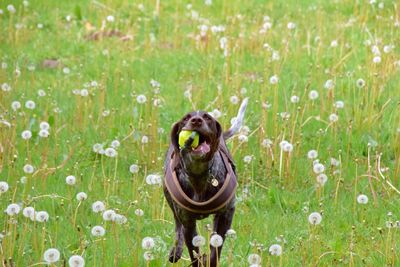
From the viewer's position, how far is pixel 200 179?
16.8 feet

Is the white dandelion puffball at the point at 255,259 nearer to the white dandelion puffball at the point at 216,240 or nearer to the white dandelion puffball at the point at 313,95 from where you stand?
the white dandelion puffball at the point at 216,240

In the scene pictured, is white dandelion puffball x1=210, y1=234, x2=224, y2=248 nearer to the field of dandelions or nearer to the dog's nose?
the field of dandelions

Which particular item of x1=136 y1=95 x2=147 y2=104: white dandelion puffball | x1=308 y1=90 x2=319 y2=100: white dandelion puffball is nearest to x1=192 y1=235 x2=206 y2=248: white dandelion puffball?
x1=136 y1=95 x2=147 y2=104: white dandelion puffball

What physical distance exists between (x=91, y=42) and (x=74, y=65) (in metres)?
1.00

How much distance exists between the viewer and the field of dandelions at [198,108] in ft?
21.0

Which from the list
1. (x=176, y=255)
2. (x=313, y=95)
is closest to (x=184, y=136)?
(x=176, y=255)

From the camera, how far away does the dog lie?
16.0ft

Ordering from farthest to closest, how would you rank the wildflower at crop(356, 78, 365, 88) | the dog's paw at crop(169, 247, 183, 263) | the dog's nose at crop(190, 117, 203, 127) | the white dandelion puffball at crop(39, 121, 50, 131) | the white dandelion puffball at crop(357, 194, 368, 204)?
the wildflower at crop(356, 78, 365, 88), the white dandelion puffball at crop(39, 121, 50, 131), the white dandelion puffball at crop(357, 194, 368, 204), the dog's paw at crop(169, 247, 183, 263), the dog's nose at crop(190, 117, 203, 127)

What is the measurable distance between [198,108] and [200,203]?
4.21 metres

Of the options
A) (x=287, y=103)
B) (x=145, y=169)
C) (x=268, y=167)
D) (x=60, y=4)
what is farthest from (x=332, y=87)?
(x=60, y=4)

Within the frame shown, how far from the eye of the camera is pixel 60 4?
1361cm

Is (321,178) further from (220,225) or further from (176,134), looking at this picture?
(176,134)

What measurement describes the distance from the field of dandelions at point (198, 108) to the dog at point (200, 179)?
130 millimetres

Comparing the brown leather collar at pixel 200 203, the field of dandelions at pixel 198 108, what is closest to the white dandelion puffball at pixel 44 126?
the field of dandelions at pixel 198 108
